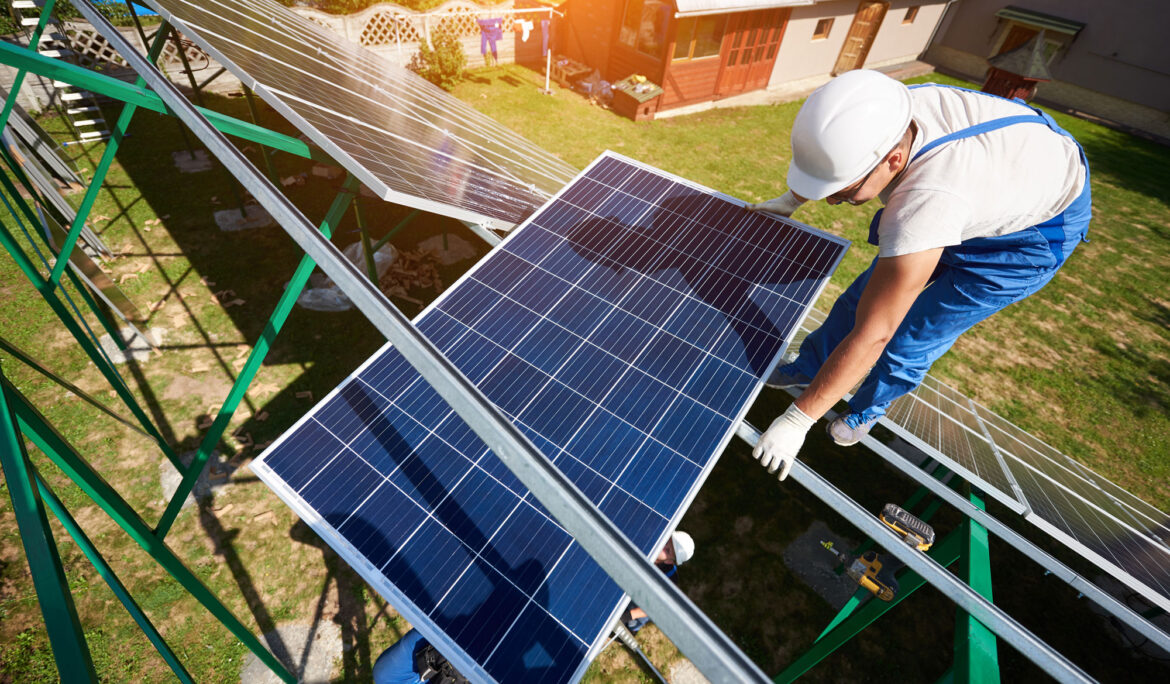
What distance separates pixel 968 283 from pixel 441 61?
19589 mm

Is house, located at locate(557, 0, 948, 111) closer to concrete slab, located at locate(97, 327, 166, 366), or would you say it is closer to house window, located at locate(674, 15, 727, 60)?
house window, located at locate(674, 15, 727, 60)

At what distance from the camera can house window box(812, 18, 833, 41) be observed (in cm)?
2345

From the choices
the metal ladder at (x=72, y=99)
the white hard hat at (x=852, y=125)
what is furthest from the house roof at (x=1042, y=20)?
the metal ladder at (x=72, y=99)

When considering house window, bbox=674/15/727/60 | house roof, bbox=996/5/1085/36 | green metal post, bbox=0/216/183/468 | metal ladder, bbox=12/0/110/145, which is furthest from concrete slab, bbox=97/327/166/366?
house roof, bbox=996/5/1085/36

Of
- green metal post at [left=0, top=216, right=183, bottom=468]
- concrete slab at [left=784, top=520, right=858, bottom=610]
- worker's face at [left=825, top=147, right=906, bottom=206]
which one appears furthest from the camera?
concrete slab at [left=784, top=520, right=858, bottom=610]

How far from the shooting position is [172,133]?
14938mm

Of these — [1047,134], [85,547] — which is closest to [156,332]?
[85,547]

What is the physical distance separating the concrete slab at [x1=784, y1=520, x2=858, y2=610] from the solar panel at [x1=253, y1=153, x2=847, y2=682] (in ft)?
15.9

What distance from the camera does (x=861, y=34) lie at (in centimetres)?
2577

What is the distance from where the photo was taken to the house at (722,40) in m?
18.7

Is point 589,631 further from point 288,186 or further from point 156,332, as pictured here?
point 288,186

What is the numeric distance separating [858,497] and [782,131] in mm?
17120

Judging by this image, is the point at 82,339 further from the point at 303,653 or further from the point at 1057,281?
the point at 1057,281

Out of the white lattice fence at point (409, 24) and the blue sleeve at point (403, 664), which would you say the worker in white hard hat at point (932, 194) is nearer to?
the blue sleeve at point (403, 664)
